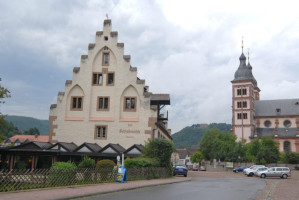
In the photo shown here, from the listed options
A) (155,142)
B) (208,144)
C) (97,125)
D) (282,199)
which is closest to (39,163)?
(97,125)

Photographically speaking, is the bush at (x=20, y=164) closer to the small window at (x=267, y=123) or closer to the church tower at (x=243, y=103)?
the church tower at (x=243, y=103)

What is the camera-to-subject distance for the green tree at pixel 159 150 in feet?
107

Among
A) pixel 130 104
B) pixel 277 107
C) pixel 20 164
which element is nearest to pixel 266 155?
pixel 277 107

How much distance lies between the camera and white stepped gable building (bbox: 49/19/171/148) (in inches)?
1551

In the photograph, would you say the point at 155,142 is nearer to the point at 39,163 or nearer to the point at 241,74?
the point at 39,163

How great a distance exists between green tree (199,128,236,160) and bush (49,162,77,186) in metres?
67.6

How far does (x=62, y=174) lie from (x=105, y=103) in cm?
2169

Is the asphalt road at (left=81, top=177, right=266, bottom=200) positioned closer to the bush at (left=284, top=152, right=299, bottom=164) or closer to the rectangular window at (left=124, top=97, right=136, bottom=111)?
the rectangular window at (left=124, top=97, right=136, bottom=111)

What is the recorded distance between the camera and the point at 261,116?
10806 centimetres

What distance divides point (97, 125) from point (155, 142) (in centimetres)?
1061

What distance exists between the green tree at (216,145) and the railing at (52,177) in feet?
198

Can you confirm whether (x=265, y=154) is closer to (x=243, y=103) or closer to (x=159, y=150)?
(x=243, y=103)

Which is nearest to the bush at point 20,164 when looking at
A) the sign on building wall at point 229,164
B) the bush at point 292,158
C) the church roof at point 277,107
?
the sign on building wall at point 229,164

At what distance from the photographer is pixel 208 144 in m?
92.8
